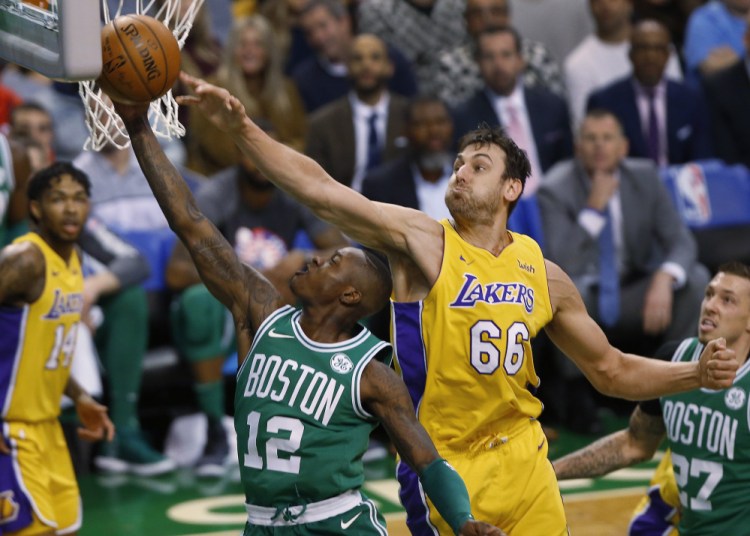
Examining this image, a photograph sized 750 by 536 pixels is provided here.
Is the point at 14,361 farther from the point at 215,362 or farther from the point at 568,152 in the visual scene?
the point at 568,152

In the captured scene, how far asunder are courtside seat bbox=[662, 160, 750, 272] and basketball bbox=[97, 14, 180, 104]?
18.6ft

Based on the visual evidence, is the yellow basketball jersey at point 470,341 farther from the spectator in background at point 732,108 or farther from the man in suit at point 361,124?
the spectator in background at point 732,108

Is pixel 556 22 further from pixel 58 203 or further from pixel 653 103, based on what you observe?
pixel 58 203

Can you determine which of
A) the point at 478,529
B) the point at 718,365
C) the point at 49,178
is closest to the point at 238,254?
the point at 49,178

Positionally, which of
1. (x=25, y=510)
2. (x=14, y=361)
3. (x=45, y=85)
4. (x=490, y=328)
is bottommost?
(x=25, y=510)

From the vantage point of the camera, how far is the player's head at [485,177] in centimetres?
475

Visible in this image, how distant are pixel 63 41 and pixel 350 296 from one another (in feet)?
3.99

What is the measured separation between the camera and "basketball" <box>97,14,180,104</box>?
4371mm

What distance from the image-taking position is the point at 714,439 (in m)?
5.30

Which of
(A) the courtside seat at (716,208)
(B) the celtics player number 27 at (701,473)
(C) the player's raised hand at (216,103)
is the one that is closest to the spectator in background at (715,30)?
(A) the courtside seat at (716,208)

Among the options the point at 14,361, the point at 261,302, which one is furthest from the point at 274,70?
the point at 261,302

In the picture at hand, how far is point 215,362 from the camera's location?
819 cm

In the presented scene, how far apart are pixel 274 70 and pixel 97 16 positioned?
17.5 feet

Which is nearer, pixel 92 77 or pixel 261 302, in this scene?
pixel 92 77
